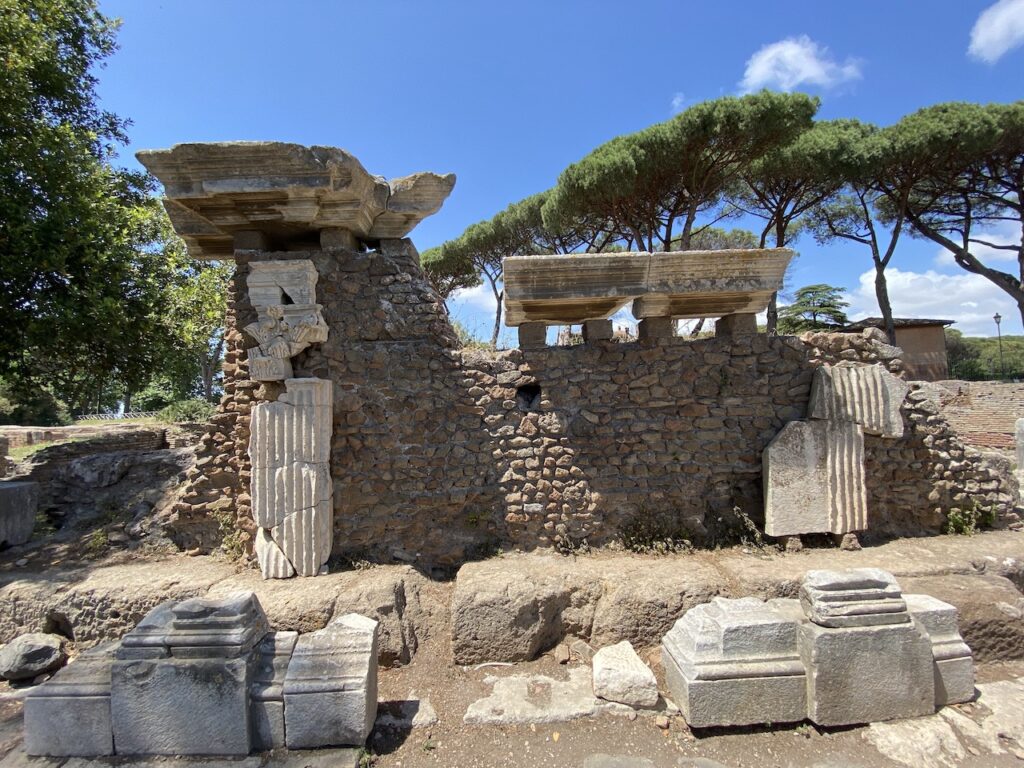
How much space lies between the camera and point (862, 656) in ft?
9.12

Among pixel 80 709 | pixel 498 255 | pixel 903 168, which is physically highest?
pixel 903 168

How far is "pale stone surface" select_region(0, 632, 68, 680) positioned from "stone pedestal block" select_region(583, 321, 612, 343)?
14.7 ft

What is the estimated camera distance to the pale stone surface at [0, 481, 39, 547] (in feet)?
15.6

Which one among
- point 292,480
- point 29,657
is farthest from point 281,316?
point 29,657

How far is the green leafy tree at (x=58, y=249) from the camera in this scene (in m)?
5.30

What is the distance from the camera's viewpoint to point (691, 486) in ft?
14.2

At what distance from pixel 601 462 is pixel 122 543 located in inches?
167

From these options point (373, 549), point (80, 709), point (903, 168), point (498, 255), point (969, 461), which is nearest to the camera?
point (80, 709)

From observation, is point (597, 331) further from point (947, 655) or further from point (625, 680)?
point (947, 655)

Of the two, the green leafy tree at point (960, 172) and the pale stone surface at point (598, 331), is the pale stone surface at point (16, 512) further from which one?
the green leafy tree at point (960, 172)

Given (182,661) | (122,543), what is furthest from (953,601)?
(122,543)

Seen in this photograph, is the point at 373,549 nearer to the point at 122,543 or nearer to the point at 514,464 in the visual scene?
the point at 514,464

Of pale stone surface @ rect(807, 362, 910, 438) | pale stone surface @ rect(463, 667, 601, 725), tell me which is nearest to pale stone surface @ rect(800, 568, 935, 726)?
pale stone surface @ rect(463, 667, 601, 725)

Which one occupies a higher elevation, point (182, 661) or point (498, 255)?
point (498, 255)
